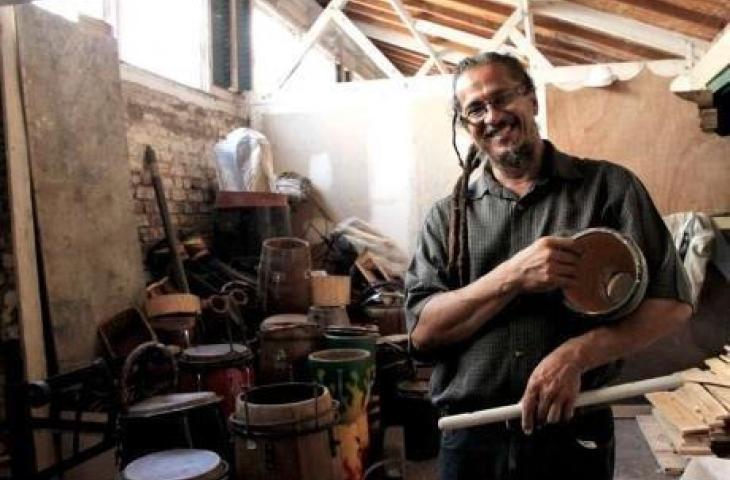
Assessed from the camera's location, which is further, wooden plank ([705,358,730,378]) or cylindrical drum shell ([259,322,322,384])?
wooden plank ([705,358,730,378])

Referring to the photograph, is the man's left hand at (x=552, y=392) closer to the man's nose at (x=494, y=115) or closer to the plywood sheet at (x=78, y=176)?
the man's nose at (x=494, y=115)

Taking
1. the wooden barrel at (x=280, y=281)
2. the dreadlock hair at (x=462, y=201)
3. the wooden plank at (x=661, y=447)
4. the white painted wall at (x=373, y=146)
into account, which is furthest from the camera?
the white painted wall at (x=373, y=146)

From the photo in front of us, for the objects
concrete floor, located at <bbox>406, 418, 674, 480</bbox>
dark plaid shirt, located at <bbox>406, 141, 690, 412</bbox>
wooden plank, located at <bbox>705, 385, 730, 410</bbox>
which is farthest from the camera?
concrete floor, located at <bbox>406, 418, 674, 480</bbox>

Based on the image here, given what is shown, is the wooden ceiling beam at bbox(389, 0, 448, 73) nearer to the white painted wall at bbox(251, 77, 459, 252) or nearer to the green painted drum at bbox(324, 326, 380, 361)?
the white painted wall at bbox(251, 77, 459, 252)

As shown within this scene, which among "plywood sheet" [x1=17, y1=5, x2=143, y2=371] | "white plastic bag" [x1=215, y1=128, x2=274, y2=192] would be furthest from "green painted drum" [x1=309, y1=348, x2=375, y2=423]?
"white plastic bag" [x1=215, y1=128, x2=274, y2=192]

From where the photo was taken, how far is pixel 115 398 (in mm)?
2939

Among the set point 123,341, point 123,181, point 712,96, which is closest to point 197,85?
point 123,181

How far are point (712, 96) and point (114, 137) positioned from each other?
11.8ft

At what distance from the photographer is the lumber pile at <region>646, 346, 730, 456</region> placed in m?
3.09

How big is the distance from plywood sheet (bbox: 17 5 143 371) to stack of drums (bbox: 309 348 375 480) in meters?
1.28

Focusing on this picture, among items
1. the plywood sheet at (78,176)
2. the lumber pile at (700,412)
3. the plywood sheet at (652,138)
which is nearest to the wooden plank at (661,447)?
the lumber pile at (700,412)

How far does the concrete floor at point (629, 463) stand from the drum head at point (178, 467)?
180 cm

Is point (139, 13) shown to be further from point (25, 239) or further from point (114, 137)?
point (25, 239)

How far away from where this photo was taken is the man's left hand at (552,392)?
1291mm
